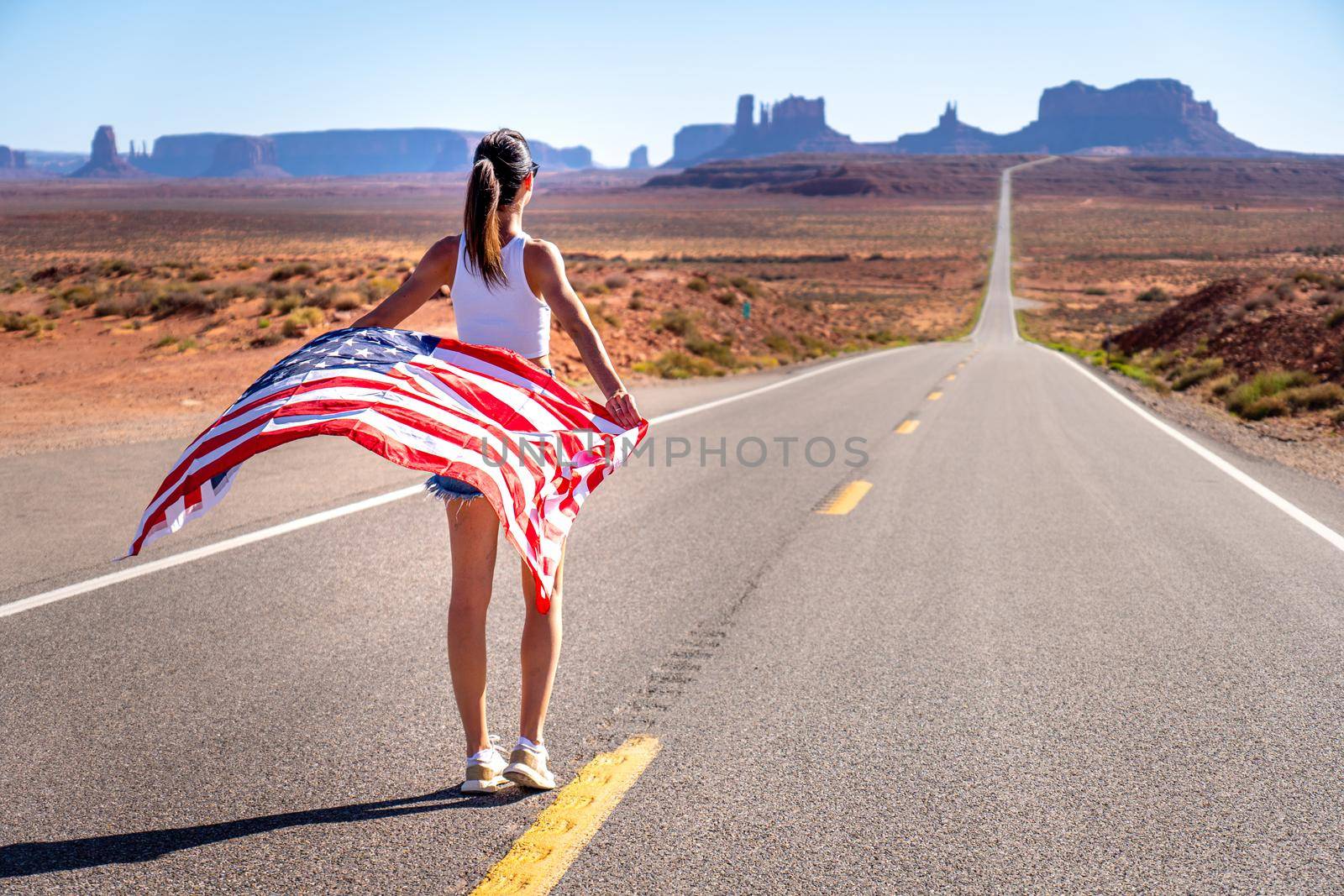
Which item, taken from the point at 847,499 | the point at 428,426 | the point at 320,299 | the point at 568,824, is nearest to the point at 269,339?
the point at 320,299

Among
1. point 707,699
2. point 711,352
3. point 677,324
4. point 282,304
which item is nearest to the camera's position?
point 707,699

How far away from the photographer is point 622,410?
11.1 feet

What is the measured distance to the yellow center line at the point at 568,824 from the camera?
279cm

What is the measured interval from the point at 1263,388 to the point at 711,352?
11571 mm

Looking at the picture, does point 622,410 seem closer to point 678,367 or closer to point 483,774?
point 483,774

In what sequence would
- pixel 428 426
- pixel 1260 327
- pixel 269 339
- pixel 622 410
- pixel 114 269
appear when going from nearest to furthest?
1. pixel 428 426
2. pixel 622 410
3. pixel 269 339
4. pixel 1260 327
5. pixel 114 269

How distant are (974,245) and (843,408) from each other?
111220 mm

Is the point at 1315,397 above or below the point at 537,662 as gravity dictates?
below

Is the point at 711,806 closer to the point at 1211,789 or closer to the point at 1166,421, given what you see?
the point at 1211,789

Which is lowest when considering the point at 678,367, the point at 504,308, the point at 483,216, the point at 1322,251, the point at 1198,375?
the point at 678,367

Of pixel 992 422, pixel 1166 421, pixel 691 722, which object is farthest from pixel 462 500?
pixel 1166 421

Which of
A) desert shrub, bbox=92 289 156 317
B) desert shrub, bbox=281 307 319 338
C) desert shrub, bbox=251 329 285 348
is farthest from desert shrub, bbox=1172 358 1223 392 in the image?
desert shrub, bbox=92 289 156 317

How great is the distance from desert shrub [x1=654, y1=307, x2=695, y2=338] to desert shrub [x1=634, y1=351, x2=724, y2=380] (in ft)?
4.96

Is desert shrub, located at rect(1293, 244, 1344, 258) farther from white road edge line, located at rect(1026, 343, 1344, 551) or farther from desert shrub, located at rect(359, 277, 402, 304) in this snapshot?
desert shrub, located at rect(359, 277, 402, 304)
